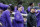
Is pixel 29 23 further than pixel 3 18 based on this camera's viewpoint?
Yes

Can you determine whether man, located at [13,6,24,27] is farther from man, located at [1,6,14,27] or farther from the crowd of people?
man, located at [1,6,14,27]

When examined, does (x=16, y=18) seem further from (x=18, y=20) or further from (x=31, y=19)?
(x=31, y=19)

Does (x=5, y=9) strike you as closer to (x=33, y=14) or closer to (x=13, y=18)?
(x=13, y=18)

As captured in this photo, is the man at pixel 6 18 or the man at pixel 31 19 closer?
the man at pixel 6 18

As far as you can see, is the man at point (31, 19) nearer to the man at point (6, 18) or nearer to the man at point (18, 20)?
the man at point (18, 20)

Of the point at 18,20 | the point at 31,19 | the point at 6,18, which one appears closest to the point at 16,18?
the point at 18,20

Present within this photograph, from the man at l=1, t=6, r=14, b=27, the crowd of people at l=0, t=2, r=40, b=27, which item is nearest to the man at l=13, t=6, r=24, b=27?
the crowd of people at l=0, t=2, r=40, b=27

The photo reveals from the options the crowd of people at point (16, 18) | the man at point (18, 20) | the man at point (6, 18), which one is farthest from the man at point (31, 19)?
the man at point (6, 18)

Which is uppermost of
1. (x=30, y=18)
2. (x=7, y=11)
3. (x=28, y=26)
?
(x=7, y=11)

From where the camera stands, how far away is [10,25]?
11.7 feet

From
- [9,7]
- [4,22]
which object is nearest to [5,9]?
[9,7]

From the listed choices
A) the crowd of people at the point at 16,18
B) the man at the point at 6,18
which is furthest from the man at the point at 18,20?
the man at the point at 6,18

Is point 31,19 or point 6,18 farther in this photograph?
point 31,19

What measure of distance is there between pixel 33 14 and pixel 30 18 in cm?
16
